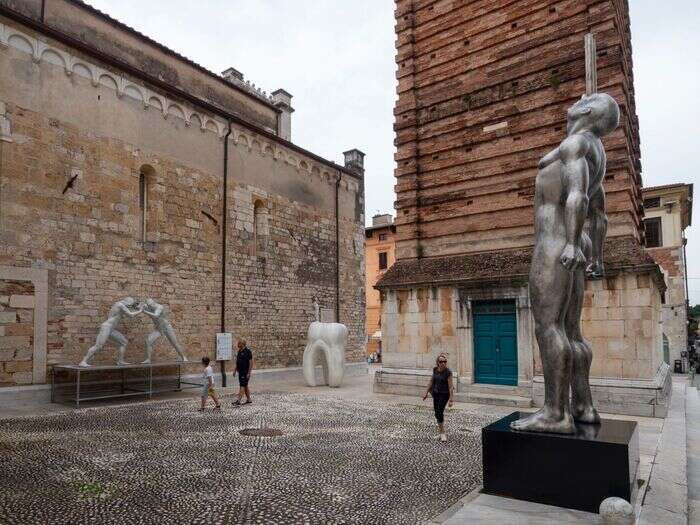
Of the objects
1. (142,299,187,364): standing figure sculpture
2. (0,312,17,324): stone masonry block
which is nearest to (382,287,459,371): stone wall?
(142,299,187,364): standing figure sculpture

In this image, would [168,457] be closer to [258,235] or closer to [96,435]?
[96,435]

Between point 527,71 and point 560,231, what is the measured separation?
9.17 meters

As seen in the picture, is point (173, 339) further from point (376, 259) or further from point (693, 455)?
point (376, 259)

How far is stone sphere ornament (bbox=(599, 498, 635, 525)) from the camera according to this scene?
3934 millimetres

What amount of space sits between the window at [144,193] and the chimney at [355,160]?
10.4 m

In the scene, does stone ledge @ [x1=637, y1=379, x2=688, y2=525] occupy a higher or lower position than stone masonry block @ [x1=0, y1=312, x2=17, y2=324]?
lower

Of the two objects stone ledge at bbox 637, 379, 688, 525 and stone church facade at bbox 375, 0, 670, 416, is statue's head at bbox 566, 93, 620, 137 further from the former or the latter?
stone church facade at bbox 375, 0, 670, 416

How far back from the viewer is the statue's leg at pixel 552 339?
5.18 meters

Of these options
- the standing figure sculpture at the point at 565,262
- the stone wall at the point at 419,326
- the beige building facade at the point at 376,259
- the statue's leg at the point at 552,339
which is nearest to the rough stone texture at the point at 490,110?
the stone wall at the point at 419,326

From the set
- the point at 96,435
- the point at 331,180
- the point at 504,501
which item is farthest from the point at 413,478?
the point at 331,180

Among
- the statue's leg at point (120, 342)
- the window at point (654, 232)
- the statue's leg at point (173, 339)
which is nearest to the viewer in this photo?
the statue's leg at point (120, 342)

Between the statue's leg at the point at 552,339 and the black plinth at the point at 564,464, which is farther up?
the statue's leg at the point at 552,339

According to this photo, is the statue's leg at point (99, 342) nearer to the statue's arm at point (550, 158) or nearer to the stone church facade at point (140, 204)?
the stone church facade at point (140, 204)

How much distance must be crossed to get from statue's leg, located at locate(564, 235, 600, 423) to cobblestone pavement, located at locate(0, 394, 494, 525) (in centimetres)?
151
